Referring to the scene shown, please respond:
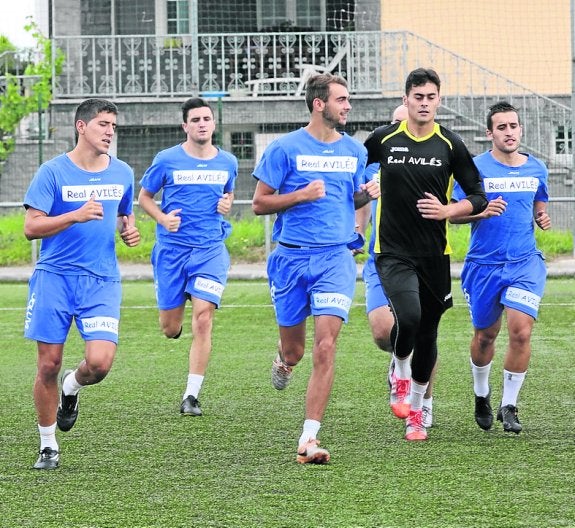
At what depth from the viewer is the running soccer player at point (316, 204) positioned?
804 cm

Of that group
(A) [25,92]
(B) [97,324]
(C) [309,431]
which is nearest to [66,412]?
(B) [97,324]

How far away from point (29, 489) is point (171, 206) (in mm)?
3815

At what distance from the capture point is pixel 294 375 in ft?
37.2

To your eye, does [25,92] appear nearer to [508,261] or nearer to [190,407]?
[190,407]

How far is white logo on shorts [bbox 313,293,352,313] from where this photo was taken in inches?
313

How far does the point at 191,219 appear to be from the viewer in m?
10.3

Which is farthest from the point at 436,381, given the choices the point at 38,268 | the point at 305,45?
the point at 305,45

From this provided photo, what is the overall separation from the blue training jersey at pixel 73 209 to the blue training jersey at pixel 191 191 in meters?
2.53

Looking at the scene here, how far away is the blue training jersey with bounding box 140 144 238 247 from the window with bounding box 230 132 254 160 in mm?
12999

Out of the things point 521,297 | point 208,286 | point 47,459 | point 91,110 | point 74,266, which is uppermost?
point 91,110

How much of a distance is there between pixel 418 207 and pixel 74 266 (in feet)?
6.58

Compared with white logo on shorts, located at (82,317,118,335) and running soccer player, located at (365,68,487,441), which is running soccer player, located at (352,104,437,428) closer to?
running soccer player, located at (365,68,487,441)

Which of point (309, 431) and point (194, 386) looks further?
point (194, 386)

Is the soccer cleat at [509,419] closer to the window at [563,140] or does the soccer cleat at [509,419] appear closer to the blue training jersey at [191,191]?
the blue training jersey at [191,191]
